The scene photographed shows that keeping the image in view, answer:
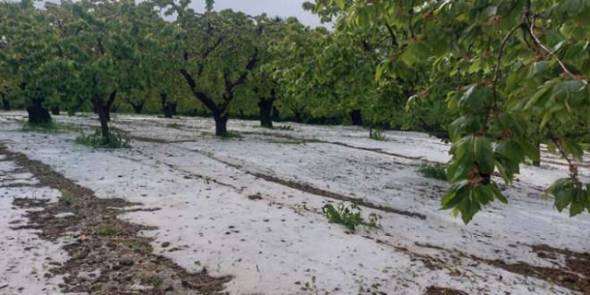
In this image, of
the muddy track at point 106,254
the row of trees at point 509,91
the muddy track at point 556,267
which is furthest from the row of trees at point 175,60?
the row of trees at point 509,91

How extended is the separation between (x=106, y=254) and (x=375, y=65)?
7.12m

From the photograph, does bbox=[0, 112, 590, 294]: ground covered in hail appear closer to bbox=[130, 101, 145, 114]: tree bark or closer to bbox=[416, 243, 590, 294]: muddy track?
bbox=[416, 243, 590, 294]: muddy track

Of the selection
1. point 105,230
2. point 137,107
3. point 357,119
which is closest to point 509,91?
point 105,230

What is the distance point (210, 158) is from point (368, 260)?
9.17 m

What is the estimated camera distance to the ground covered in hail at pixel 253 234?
5211 millimetres

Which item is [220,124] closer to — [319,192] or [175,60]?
[175,60]

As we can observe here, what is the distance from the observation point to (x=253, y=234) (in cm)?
663

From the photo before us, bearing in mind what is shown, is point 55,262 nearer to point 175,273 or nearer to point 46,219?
point 175,273

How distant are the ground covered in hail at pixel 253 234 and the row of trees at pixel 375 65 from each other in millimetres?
1819

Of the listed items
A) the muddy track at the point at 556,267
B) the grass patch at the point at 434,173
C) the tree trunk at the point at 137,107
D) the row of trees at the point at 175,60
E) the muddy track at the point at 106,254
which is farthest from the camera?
the tree trunk at the point at 137,107

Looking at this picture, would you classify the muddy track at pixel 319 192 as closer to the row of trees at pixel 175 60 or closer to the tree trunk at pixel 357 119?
the row of trees at pixel 175 60

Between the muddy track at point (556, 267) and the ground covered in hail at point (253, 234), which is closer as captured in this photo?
the ground covered in hail at point (253, 234)

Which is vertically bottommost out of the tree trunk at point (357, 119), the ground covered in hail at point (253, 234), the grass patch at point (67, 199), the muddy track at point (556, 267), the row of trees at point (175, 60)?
the muddy track at point (556, 267)

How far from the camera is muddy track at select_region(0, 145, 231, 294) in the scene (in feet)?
16.1
